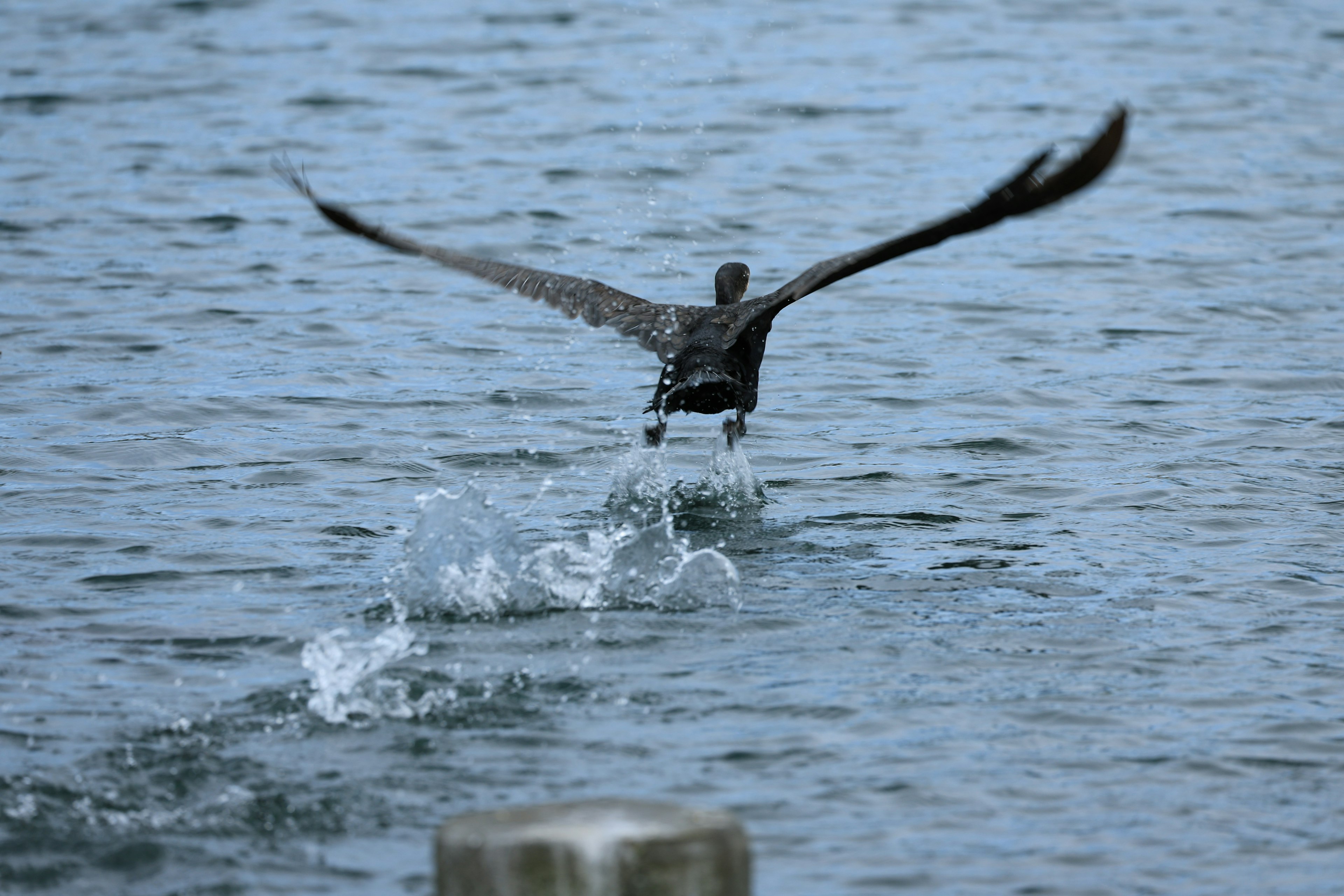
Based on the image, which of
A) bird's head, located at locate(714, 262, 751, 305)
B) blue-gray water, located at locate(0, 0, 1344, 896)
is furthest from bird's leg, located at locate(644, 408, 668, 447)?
bird's head, located at locate(714, 262, 751, 305)

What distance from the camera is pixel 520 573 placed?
8133mm

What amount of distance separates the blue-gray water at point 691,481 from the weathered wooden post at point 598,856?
108 centimetres

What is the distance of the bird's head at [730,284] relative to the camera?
10703 millimetres

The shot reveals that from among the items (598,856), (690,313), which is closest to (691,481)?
(690,313)

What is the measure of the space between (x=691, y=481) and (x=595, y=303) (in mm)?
1192

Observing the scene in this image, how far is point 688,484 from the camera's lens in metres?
10.4

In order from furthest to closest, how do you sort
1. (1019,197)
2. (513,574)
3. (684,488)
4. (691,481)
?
(691,481), (684,488), (513,574), (1019,197)

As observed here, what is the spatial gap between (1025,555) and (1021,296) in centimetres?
672

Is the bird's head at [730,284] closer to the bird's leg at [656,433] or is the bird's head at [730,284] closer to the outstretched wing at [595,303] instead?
the outstretched wing at [595,303]

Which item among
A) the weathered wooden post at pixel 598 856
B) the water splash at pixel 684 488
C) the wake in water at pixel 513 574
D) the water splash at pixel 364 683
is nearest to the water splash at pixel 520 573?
the wake in water at pixel 513 574

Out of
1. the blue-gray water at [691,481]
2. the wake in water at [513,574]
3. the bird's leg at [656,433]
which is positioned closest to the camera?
the blue-gray water at [691,481]

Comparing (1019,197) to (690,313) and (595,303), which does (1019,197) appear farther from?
(595,303)

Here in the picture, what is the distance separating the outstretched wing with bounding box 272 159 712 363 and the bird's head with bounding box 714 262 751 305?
0.34 meters

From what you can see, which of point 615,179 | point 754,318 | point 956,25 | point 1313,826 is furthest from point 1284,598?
point 956,25
